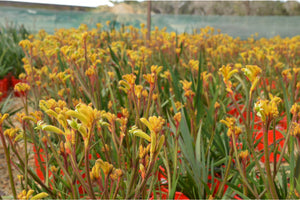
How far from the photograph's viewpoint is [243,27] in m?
6.98

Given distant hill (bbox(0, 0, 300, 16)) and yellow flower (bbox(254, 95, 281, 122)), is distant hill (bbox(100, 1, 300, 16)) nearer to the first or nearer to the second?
distant hill (bbox(0, 0, 300, 16))

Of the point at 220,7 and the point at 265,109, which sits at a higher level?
the point at 220,7

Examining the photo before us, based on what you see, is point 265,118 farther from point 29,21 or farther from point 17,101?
point 29,21

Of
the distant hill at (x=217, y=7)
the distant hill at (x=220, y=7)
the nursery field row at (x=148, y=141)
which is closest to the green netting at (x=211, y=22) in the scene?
the distant hill at (x=217, y=7)

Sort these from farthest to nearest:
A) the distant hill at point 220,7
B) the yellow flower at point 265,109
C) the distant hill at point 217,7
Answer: the distant hill at point 220,7 < the distant hill at point 217,7 < the yellow flower at point 265,109

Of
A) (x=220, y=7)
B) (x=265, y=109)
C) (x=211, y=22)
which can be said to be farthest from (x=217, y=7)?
(x=265, y=109)

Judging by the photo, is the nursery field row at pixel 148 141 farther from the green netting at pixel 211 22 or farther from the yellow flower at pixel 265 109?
the green netting at pixel 211 22

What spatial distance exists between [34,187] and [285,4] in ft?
34.3

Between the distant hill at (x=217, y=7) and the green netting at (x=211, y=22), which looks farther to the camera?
the distant hill at (x=217, y=7)

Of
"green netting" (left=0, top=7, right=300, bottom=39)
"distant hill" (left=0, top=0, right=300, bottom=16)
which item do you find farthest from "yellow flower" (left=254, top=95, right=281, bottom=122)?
"distant hill" (left=0, top=0, right=300, bottom=16)

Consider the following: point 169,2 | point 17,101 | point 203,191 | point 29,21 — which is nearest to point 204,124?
point 203,191

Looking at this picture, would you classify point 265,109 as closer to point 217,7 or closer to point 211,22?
point 211,22

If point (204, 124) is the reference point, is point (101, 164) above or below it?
above

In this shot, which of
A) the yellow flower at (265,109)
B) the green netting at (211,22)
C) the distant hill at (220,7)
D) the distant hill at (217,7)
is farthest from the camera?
the distant hill at (220,7)
